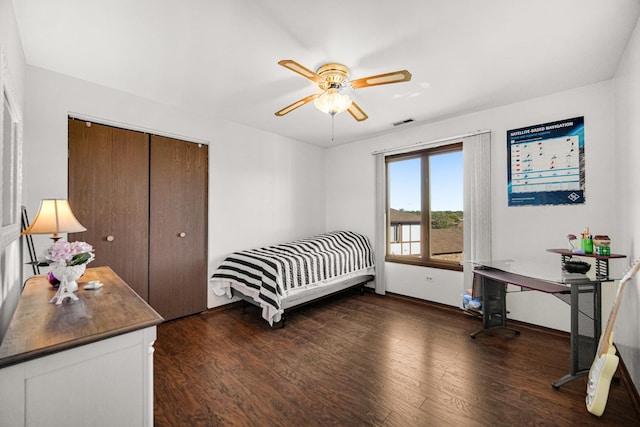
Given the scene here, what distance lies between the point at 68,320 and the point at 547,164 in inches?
160

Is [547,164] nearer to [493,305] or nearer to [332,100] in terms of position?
[493,305]

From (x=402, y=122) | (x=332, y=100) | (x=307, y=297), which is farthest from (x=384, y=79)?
(x=307, y=297)

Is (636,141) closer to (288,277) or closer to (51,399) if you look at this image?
(288,277)

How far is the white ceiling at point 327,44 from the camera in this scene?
1.69 m

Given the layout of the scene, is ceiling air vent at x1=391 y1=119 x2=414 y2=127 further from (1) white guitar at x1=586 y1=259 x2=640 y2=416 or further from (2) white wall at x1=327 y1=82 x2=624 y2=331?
(1) white guitar at x1=586 y1=259 x2=640 y2=416

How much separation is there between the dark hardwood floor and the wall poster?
146 cm

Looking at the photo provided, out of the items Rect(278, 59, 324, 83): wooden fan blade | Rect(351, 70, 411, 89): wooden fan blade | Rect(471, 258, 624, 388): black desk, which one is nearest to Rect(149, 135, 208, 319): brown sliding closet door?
Rect(278, 59, 324, 83): wooden fan blade

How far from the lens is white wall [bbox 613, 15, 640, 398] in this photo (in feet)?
6.20

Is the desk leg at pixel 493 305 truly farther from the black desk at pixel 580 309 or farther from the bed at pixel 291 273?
the bed at pixel 291 273

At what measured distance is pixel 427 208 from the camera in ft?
12.8

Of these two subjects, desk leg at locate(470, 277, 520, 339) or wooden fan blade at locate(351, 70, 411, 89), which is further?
desk leg at locate(470, 277, 520, 339)

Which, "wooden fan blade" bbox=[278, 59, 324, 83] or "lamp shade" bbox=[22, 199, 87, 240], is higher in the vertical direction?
"wooden fan blade" bbox=[278, 59, 324, 83]

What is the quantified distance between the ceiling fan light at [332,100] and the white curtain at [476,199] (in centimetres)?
198

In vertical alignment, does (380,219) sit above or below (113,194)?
below
